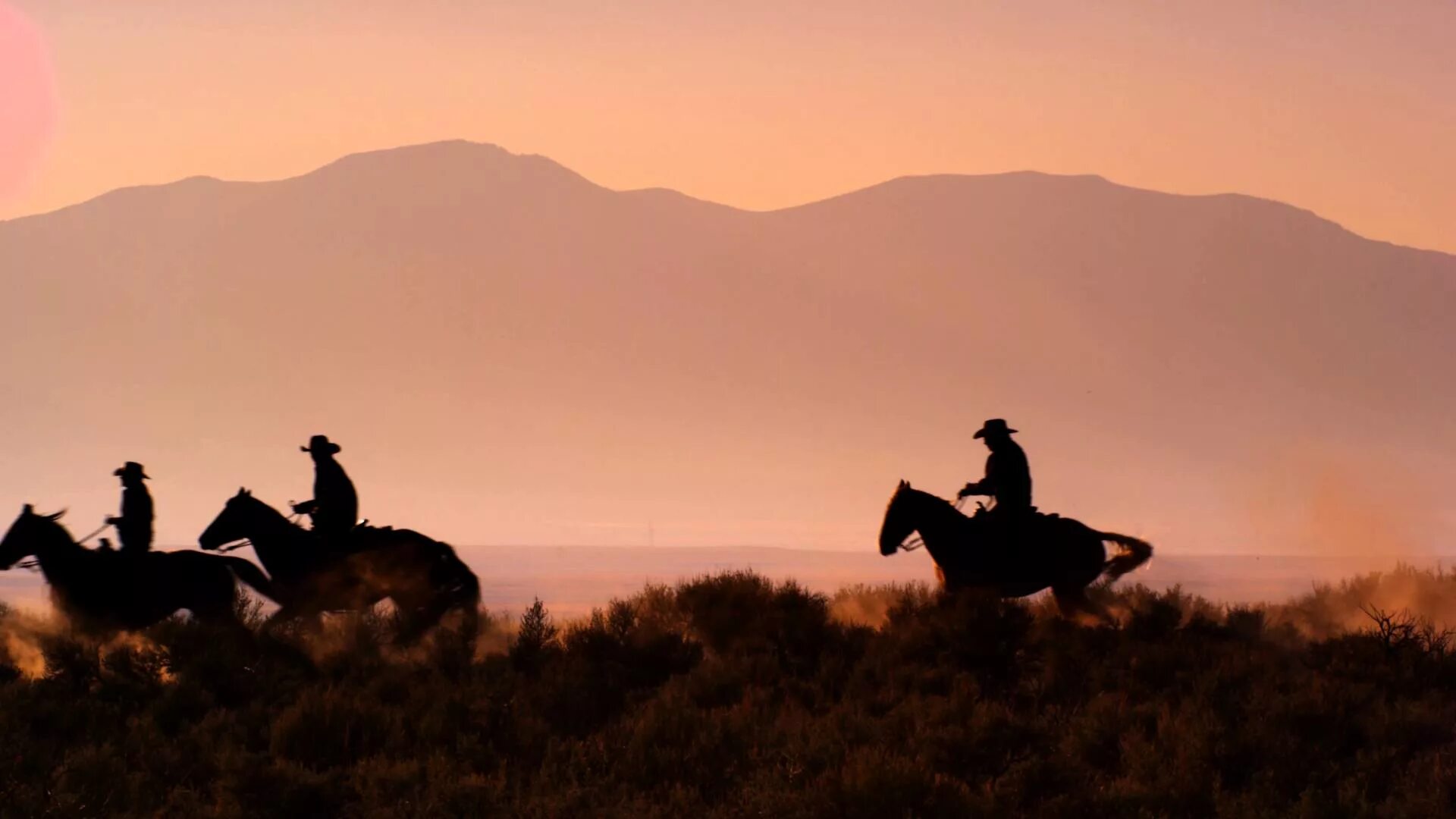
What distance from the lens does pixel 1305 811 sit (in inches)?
570

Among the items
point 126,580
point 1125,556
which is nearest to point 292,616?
point 126,580

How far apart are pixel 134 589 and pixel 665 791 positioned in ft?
26.4

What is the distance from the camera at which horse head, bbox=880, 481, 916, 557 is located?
20969 mm

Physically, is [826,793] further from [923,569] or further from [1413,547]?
[923,569]

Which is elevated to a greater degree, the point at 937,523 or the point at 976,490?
the point at 976,490

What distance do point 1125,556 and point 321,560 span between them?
8.41 meters

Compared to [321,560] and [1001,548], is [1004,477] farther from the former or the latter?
[321,560]

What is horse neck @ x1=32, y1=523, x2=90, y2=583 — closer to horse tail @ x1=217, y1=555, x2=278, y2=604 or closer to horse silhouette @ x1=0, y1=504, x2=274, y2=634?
horse silhouette @ x1=0, y1=504, x2=274, y2=634

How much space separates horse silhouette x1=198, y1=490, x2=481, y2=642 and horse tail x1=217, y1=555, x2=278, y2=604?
0.08 metres

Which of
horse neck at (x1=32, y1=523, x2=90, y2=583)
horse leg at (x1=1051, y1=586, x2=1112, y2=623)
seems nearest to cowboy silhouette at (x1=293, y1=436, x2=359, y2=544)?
horse neck at (x1=32, y1=523, x2=90, y2=583)

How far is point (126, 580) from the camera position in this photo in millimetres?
21281

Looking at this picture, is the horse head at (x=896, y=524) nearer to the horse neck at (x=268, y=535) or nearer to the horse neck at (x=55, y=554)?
the horse neck at (x=268, y=535)

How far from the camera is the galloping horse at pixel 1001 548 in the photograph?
21172mm

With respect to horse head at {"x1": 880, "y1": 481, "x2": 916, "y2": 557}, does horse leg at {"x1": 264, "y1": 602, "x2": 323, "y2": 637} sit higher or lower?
lower
